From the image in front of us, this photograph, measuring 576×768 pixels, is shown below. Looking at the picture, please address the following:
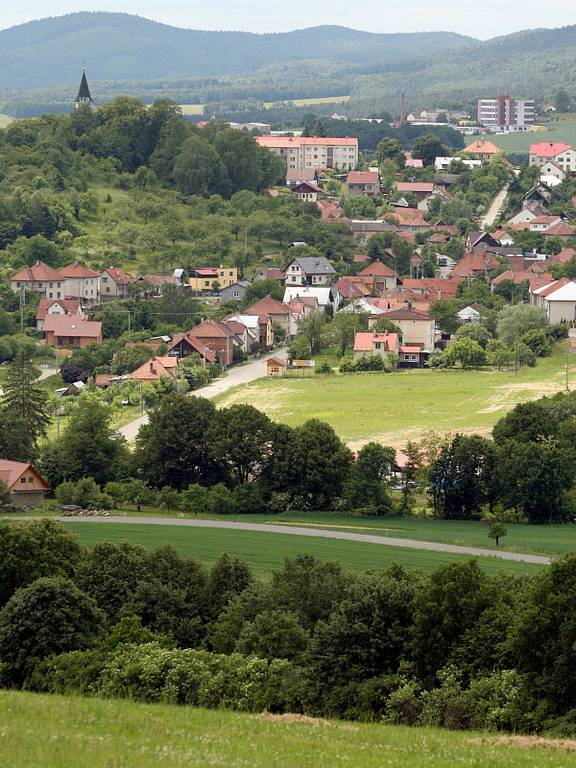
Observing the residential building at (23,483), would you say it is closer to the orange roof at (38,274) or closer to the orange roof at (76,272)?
the orange roof at (38,274)

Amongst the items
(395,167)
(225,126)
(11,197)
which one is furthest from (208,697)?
(395,167)

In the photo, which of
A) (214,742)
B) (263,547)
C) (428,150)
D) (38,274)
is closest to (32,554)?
(263,547)

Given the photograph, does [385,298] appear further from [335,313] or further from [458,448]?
[458,448]

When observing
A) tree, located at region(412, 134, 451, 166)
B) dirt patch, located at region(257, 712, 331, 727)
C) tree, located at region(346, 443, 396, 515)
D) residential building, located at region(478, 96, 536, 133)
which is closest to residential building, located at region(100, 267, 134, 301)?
tree, located at region(346, 443, 396, 515)

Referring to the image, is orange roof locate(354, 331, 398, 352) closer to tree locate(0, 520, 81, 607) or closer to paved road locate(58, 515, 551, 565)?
paved road locate(58, 515, 551, 565)

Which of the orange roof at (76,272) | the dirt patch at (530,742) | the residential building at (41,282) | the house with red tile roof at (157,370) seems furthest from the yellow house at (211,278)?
the dirt patch at (530,742)

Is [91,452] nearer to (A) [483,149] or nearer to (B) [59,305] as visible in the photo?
(B) [59,305]

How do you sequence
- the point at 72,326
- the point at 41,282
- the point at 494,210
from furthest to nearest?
the point at 494,210 < the point at 41,282 < the point at 72,326
